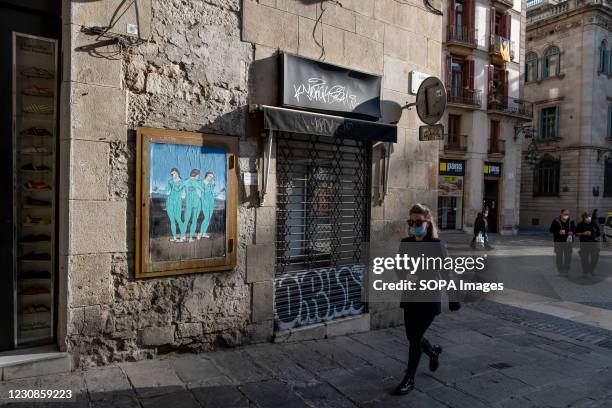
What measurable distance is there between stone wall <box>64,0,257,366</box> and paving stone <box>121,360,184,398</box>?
171 mm

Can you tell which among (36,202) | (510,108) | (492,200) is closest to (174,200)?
(36,202)

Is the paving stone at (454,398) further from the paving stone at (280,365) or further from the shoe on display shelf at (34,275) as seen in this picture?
the shoe on display shelf at (34,275)

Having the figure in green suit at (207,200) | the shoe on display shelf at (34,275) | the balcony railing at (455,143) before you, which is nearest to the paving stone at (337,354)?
the figure in green suit at (207,200)

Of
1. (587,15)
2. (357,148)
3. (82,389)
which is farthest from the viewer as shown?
(587,15)

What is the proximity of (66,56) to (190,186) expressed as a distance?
5.62 ft

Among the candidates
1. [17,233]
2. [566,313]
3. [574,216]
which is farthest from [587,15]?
[17,233]

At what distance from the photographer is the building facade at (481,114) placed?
24.2 metres

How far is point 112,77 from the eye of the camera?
14.4ft

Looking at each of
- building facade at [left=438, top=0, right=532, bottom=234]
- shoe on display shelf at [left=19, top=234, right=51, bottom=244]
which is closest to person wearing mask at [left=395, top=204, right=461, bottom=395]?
shoe on display shelf at [left=19, top=234, right=51, bottom=244]

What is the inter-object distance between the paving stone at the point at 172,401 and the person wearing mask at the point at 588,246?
1122 centimetres

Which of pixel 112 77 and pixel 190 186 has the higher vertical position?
pixel 112 77

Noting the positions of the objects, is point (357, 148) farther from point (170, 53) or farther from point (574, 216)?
point (574, 216)

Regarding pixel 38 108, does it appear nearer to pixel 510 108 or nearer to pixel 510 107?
pixel 510 108

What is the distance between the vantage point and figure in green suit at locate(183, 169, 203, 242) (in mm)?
4844
